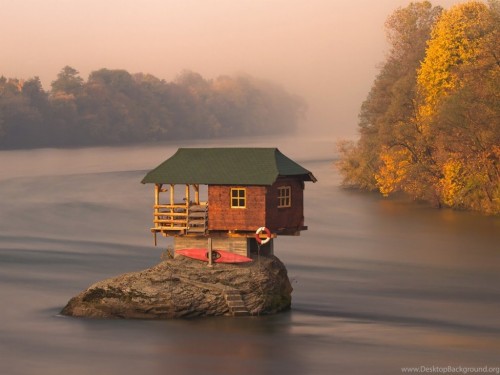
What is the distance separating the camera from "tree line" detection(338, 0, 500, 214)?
96500 mm

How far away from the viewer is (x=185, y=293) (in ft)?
167

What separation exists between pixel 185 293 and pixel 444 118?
52.5 metres

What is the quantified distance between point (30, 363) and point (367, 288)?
934 inches

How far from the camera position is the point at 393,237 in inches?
3573

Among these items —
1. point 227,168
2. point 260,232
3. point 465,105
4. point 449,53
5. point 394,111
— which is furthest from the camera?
point 394,111

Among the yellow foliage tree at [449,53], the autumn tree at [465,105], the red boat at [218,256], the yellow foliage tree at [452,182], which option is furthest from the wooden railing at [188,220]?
the yellow foliage tree at [449,53]

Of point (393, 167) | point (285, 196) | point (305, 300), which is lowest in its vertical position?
point (305, 300)

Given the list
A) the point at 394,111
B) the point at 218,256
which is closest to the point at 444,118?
the point at 394,111

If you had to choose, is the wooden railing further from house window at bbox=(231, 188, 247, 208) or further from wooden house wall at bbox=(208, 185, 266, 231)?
house window at bbox=(231, 188, 247, 208)

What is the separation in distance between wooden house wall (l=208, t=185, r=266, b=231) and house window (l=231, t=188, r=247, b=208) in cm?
15

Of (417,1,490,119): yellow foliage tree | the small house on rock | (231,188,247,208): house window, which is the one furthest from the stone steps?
(417,1,490,119): yellow foliage tree

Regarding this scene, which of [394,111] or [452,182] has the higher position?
[394,111]

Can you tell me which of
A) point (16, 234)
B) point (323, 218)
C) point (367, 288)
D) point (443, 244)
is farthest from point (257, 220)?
point (323, 218)

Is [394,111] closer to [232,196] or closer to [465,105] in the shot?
[465,105]
